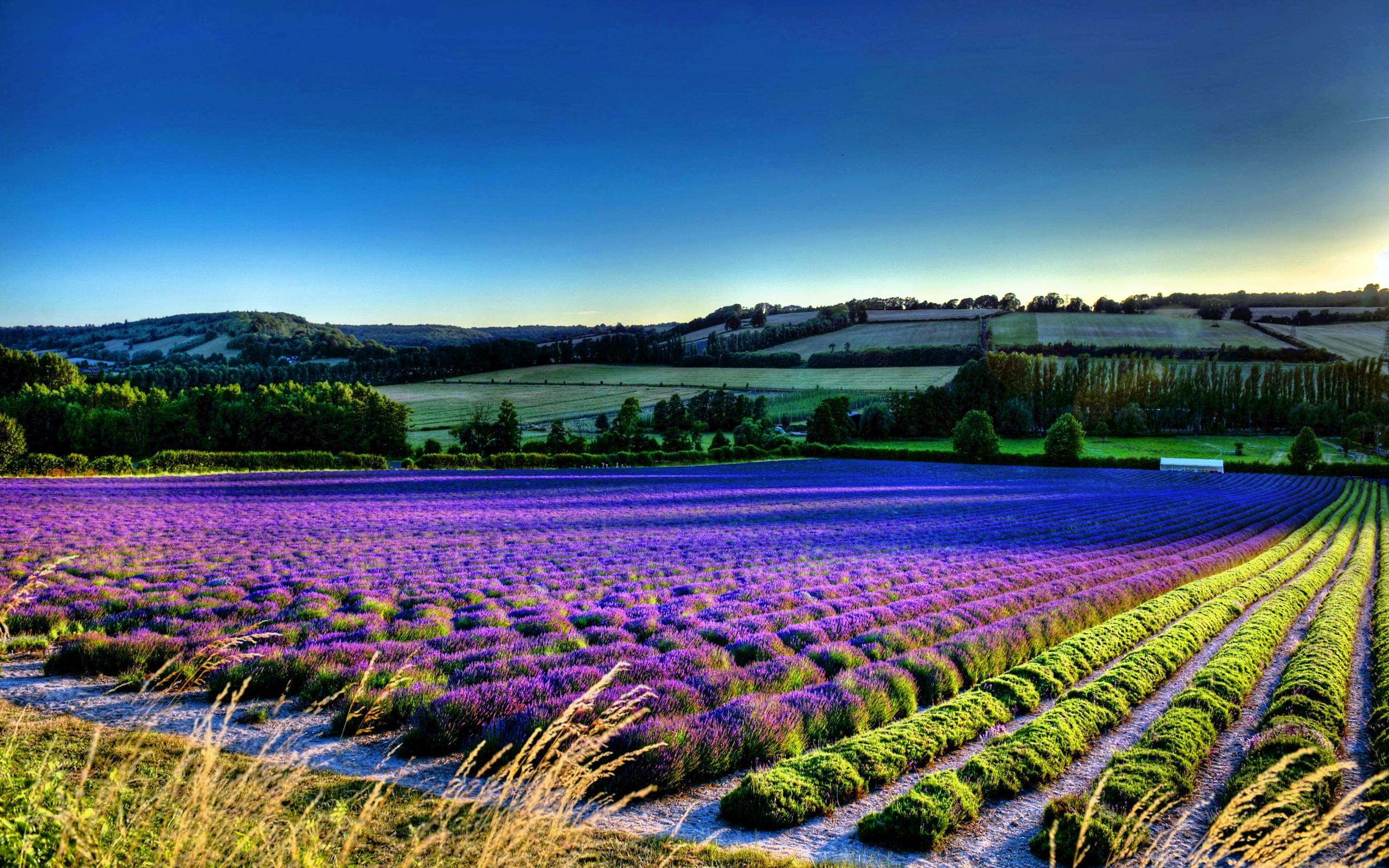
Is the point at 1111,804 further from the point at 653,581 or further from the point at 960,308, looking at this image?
the point at 960,308

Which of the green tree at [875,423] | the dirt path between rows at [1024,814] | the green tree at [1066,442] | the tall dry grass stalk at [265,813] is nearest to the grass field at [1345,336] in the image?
the green tree at [1066,442]

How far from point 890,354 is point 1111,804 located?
394 feet

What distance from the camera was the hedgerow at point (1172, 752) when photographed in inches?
207

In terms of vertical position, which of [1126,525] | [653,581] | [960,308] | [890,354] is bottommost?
[1126,525]

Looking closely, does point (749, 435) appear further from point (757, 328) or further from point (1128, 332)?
point (1128, 332)

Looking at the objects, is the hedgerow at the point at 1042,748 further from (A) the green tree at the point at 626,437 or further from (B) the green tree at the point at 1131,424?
(B) the green tree at the point at 1131,424

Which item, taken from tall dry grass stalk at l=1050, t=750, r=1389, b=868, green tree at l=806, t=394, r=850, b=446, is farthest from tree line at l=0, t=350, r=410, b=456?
tall dry grass stalk at l=1050, t=750, r=1389, b=868

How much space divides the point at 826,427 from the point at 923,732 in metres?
72.9

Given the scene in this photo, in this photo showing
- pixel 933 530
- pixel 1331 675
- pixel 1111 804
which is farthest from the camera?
pixel 933 530

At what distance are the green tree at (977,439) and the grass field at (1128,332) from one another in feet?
166

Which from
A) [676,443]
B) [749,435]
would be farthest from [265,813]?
[749,435]

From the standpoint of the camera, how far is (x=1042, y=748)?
22.9ft

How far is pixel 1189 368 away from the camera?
98812 mm

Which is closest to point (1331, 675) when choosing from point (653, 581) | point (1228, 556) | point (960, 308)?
point (653, 581)
